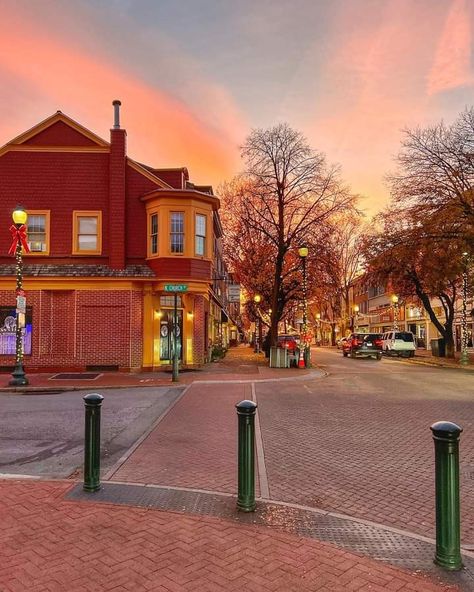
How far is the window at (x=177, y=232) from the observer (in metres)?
22.6

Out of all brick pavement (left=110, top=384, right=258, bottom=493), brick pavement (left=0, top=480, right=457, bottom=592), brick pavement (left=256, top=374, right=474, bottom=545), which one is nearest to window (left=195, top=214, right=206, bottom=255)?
brick pavement (left=256, top=374, right=474, bottom=545)

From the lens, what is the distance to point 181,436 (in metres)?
9.33

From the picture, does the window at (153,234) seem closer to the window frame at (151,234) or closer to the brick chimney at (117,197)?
the window frame at (151,234)

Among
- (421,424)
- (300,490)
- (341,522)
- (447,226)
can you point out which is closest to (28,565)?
(341,522)

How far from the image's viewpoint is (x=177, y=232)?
22594 mm

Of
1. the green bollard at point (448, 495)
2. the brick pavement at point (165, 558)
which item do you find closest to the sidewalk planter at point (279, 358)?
the brick pavement at point (165, 558)

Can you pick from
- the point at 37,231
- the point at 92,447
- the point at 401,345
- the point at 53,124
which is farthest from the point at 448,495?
the point at 401,345

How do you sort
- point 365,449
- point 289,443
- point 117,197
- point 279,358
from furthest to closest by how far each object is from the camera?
1. point 279,358
2. point 117,197
3. point 289,443
4. point 365,449

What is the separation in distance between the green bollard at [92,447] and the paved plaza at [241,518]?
0.63ft

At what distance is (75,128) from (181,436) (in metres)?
17.8

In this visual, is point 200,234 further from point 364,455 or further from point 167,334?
point 364,455

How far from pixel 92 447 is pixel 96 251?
1777 cm

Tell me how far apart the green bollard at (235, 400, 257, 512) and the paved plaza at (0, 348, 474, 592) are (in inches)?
5.7

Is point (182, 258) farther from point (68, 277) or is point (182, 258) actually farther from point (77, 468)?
point (77, 468)
